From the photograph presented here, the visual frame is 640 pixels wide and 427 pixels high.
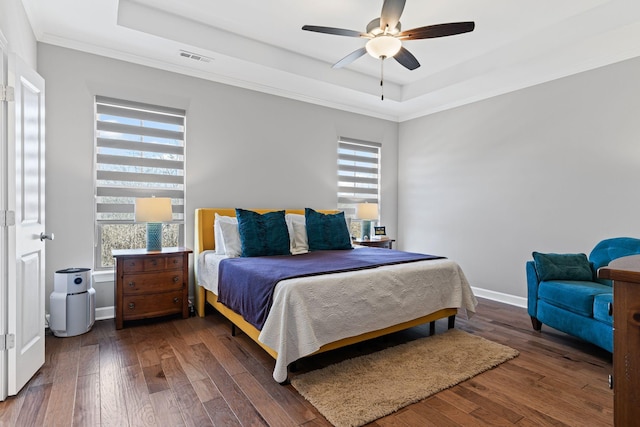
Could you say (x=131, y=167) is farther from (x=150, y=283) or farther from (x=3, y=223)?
(x=3, y=223)

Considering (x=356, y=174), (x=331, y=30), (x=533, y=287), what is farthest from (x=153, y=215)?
(x=533, y=287)

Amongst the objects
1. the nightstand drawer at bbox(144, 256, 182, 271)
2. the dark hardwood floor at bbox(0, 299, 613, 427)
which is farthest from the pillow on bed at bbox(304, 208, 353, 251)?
the nightstand drawer at bbox(144, 256, 182, 271)

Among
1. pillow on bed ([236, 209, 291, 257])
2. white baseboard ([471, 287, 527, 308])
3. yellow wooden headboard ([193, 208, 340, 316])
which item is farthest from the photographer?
white baseboard ([471, 287, 527, 308])

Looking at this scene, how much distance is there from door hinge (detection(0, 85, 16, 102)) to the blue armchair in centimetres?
444

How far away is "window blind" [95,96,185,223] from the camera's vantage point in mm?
3613

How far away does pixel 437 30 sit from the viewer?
263 centimetres

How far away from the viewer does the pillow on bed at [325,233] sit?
13.5ft

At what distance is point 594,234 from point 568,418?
8.23 ft

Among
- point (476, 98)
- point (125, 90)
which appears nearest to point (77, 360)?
point (125, 90)

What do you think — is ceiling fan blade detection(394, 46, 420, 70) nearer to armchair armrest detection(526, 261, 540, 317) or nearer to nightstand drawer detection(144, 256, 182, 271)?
armchair armrest detection(526, 261, 540, 317)

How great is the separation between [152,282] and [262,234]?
47.7 inches

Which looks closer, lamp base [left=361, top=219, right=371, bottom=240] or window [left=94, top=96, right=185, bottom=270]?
window [left=94, top=96, right=185, bottom=270]

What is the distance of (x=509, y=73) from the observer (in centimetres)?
405

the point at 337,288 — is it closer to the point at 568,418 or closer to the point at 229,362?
the point at 229,362
